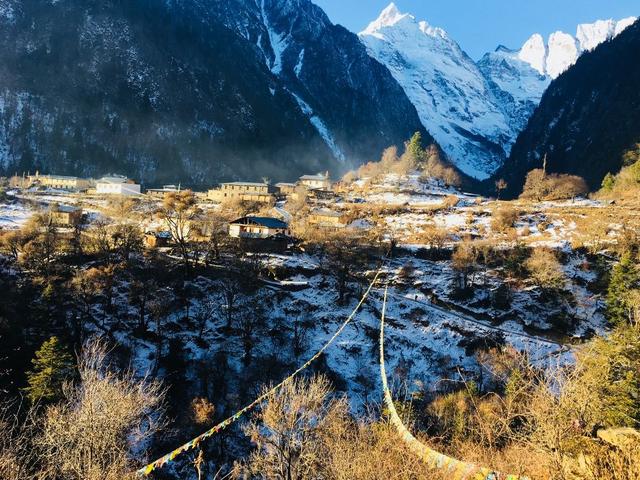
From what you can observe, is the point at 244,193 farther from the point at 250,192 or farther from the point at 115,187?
the point at 115,187

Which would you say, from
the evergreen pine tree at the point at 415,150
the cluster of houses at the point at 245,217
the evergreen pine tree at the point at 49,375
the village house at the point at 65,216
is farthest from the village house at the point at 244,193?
the evergreen pine tree at the point at 49,375

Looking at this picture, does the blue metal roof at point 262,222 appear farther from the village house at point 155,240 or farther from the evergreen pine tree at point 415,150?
the evergreen pine tree at point 415,150

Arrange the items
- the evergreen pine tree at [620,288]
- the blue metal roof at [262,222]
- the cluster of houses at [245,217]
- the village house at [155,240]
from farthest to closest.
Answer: the blue metal roof at [262,222], the cluster of houses at [245,217], the village house at [155,240], the evergreen pine tree at [620,288]

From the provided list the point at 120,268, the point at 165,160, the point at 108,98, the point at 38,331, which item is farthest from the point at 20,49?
the point at 38,331

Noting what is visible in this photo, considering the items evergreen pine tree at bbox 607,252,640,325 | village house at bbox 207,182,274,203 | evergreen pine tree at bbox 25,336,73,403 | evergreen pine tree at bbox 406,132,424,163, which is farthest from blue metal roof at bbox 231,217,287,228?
evergreen pine tree at bbox 406,132,424,163

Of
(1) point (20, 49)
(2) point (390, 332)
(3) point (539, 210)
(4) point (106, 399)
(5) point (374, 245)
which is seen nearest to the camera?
(4) point (106, 399)

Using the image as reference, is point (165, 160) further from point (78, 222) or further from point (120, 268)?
point (120, 268)
